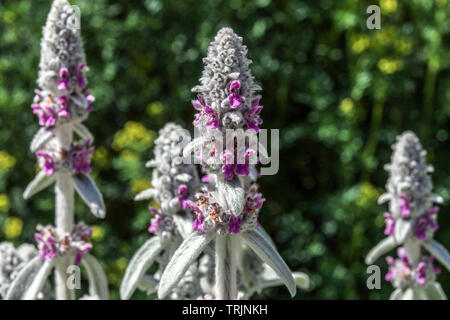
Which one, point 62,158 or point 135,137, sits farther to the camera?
point 135,137

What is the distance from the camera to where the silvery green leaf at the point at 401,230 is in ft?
8.98

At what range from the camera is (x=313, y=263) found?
5.06 meters

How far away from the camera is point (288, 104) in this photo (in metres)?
5.12

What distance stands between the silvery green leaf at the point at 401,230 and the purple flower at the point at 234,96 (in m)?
1.19

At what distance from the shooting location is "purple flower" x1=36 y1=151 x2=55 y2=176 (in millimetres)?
2551

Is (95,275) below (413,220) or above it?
below

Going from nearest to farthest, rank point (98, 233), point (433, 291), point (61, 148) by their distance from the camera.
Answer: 1. point (61, 148)
2. point (433, 291)
3. point (98, 233)

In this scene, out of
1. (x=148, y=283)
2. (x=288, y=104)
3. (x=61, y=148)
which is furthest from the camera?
(x=288, y=104)

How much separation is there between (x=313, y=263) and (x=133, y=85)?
5.87ft

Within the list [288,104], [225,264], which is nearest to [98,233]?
[288,104]

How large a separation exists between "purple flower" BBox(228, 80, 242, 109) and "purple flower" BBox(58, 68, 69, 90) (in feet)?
2.77

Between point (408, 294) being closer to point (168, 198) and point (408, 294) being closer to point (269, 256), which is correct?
point (168, 198)

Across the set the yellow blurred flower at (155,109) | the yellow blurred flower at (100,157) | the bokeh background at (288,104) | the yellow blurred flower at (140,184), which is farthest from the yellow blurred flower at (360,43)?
the yellow blurred flower at (100,157)

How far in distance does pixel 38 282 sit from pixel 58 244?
152 mm
